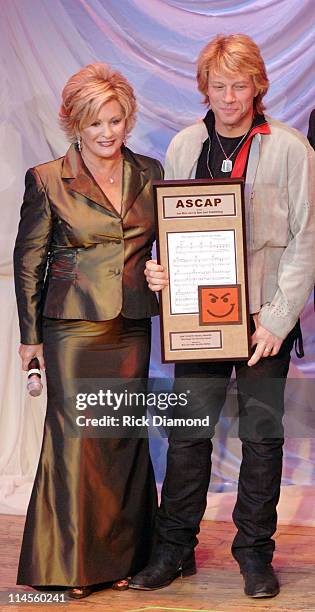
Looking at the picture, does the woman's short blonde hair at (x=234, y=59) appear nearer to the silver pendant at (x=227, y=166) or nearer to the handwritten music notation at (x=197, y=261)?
the silver pendant at (x=227, y=166)

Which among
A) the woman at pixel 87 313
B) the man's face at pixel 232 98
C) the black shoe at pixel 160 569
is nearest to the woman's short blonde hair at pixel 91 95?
the woman at pixel 87 313

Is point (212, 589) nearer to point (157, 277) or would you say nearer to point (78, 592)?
point (78, 592)

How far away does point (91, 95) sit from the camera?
10.9ft

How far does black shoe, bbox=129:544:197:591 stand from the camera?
11.5 feet

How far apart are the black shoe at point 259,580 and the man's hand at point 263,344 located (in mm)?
588

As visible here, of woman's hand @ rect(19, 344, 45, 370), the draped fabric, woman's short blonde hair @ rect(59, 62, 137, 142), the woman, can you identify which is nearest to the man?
the woman

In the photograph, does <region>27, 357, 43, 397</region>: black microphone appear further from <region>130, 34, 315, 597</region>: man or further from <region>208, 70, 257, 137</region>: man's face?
<region>208, 70, 257, 137</region>: man's face

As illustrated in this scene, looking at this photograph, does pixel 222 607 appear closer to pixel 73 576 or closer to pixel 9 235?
pixel 73 576

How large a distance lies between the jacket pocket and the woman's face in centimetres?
28

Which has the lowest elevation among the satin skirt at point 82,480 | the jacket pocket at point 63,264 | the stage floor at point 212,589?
the stage floor at point 212,589

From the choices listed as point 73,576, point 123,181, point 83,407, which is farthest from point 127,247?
point 73,576

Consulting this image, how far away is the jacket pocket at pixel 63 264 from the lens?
11.2 ft

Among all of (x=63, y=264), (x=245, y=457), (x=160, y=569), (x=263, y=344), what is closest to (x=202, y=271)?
(x=263, y=344)

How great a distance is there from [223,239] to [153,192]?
225 mm
